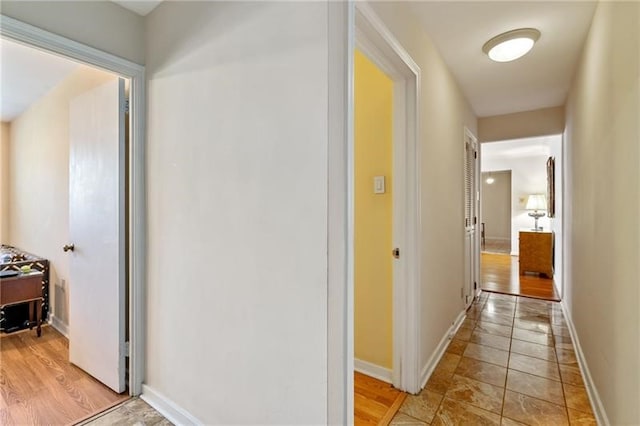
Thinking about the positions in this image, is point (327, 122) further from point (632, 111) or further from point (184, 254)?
point (632, 111)

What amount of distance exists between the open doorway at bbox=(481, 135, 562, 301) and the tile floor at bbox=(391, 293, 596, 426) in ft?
5.22

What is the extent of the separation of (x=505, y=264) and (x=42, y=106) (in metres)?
7.93

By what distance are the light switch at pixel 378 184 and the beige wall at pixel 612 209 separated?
1.19 metres

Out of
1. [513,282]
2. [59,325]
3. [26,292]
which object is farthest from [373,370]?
[513,282]

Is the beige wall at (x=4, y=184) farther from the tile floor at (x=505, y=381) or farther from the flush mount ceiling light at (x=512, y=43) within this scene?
the flush mount ceiling light at (x=512, y=43)

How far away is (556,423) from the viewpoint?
1.62 metres

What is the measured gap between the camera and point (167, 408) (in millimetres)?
1637

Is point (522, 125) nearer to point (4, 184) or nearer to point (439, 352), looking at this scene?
point (439, 352)

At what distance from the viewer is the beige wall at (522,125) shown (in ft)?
11.9

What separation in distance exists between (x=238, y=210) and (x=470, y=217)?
308 cm

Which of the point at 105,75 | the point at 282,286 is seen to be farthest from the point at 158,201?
the point at 105,75

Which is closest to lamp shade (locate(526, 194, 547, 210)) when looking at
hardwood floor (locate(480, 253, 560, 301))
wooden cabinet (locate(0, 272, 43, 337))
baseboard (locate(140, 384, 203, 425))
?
hardwood floor (locate(480, 253, 560, 301))

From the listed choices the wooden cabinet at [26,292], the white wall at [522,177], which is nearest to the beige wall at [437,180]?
the wooden cabinet at [26,292]

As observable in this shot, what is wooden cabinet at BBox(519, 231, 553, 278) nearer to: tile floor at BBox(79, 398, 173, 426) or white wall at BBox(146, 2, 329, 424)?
white wall at BBox(146, 2, 329, 424)
